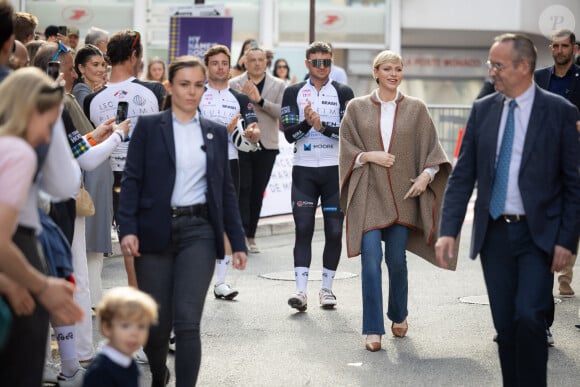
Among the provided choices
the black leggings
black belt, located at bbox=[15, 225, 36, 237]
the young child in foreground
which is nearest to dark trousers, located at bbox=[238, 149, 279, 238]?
the black leggings

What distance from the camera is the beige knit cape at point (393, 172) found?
354 inches

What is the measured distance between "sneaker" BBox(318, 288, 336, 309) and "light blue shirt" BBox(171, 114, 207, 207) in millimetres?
3944

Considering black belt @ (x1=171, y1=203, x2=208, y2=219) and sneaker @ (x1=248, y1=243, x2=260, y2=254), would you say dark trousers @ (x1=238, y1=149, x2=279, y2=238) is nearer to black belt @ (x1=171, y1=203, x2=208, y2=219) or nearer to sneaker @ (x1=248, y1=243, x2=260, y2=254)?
sneaker @ (x1=248, y1=243, x2=260, y2=254)

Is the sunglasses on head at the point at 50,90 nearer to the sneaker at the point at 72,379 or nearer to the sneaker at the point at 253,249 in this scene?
the sneaker at the point at 72,379

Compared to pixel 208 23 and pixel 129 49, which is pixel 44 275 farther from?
pixel 208 23

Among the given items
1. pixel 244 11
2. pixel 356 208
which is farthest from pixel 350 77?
pixel 356 208

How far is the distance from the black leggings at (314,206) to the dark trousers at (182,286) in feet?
12.5

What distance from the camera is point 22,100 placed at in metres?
4.73

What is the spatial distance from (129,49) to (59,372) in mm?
2292

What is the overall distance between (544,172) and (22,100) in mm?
2861

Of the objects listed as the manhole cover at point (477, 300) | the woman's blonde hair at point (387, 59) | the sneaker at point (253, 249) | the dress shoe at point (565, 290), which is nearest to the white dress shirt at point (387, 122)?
the woman's blonde hair at point (387, 59)

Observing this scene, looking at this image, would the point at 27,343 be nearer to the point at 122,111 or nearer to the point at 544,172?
the point at 544,172

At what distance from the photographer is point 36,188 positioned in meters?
5.03

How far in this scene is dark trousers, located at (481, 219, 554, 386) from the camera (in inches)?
247
